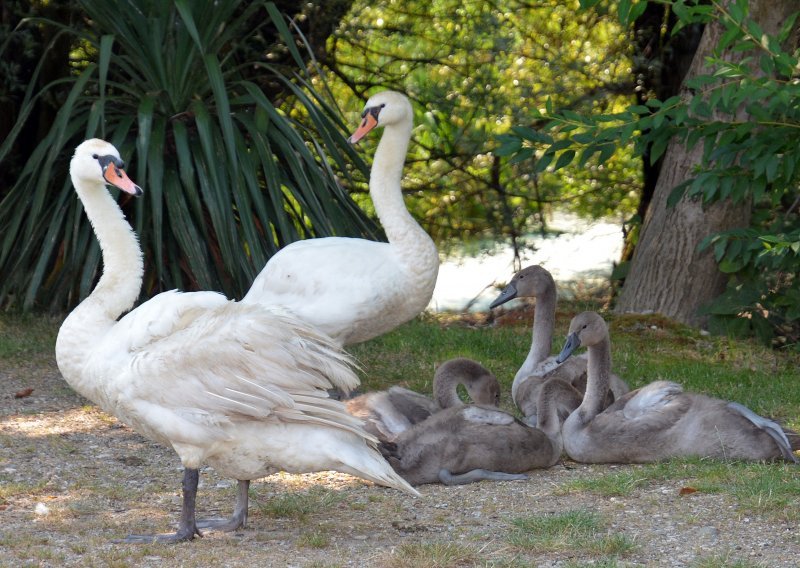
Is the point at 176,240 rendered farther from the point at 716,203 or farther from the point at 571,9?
the point at 571,9

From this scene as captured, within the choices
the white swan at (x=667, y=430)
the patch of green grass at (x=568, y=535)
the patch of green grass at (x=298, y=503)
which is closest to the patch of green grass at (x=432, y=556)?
the patch of green grass at (x=568, y=535)

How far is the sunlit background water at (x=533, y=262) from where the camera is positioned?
12.4 m

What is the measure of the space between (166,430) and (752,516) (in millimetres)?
2358

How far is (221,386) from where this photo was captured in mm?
4516

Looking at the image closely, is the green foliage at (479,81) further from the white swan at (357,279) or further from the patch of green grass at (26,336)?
the white swan at (357,279)

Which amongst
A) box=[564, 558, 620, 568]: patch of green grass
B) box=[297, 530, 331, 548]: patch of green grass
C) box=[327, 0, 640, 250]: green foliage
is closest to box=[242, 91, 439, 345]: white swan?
box=[297, 530, 331, 548]: patch of green grass

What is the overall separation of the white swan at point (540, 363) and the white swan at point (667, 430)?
0.42 meters

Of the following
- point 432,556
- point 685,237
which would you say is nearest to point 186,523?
point 432,556

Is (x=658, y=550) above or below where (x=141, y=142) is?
below

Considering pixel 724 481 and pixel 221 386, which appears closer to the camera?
pixel 221 386

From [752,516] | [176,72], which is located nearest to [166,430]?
[752,516]

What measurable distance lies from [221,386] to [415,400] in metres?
1.90

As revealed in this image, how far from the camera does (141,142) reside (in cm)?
764

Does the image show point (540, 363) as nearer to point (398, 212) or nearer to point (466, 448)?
point (398, 212)
